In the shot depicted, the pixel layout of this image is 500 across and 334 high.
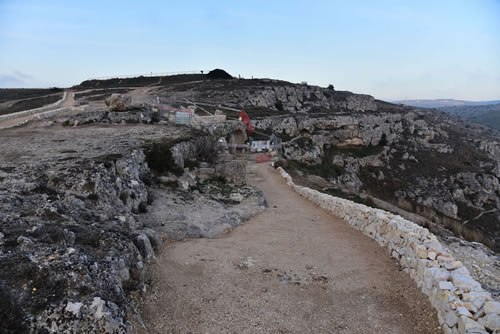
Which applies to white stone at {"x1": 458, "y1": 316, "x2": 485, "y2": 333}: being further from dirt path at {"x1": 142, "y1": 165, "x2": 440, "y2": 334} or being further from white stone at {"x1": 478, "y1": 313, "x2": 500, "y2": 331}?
dirt path at {"x1": 142, "y1": 165, "x2": 440, "y2": 334}

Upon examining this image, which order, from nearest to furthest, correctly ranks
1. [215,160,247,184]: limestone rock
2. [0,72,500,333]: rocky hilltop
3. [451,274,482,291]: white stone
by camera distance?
[0,72,500,333]: rocky hilltop
[451,274,482,291]: white stone
[215,160,247,184]: limestone rock

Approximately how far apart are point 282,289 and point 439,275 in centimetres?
270

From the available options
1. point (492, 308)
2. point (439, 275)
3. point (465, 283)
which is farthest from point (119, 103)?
point (492, 308)

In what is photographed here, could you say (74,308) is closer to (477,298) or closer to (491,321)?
A: (491,321)

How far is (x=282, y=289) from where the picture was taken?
19.0 feet

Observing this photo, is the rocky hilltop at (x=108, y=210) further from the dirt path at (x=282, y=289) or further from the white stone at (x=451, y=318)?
the white stone at (x=451, y=318)

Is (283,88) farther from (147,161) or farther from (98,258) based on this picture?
(98,258)

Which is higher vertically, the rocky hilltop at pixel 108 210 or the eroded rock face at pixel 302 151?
the rocky hilltop at pixel 108 210

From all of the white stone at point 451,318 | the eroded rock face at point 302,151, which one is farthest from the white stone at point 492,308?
the eroded rock face at point 302,151

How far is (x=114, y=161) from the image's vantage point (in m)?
9.79

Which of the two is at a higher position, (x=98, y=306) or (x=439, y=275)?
(x=98, y=306)

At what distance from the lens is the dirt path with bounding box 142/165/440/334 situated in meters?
4.68

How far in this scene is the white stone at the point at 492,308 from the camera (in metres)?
3.84

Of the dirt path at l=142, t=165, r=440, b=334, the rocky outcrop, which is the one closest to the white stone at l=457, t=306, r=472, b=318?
the dirt path at l=142, t=165, r=440, b=334
